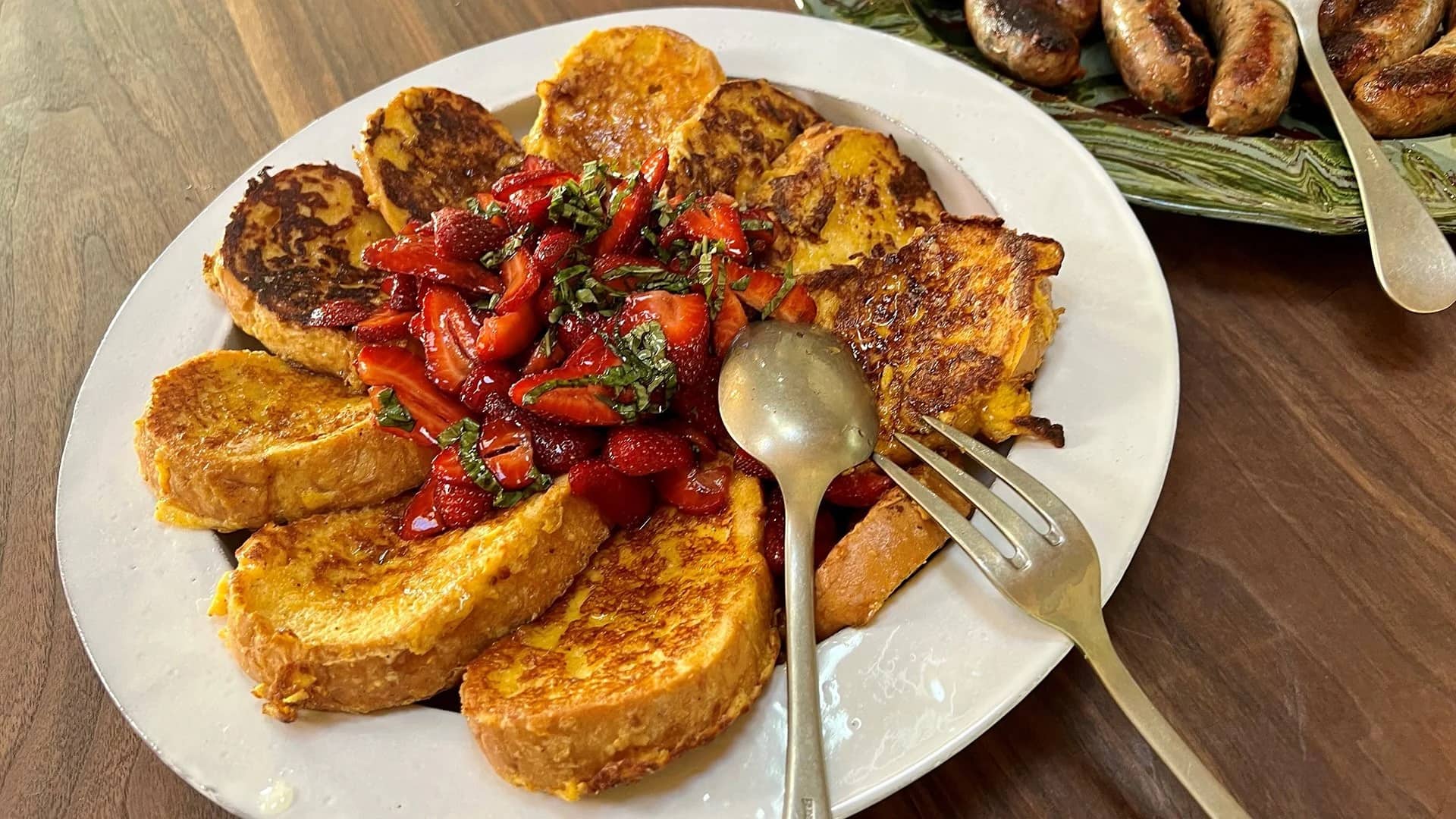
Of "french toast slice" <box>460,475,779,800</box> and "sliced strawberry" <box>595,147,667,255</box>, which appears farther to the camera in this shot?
"sliced strawberry" <box>595,147,667,255</box>

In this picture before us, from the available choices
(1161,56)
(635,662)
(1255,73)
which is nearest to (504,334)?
(635,662)

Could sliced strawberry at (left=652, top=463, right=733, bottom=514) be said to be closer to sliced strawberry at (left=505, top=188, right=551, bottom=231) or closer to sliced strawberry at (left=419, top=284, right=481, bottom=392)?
sliced strawberry at (left=419, top=284, right=481, bottom=392)

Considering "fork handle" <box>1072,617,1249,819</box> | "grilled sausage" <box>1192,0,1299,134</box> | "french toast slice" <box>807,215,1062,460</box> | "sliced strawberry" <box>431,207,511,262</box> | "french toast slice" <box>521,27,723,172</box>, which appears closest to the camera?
"fork handle" <box>1072,617,1249,819</box>

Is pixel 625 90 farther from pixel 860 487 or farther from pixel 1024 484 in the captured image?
pixel 1024 484

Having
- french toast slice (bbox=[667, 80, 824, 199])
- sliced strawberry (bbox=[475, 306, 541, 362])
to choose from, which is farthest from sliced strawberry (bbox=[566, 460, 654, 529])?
french toast slice (bbox=[667, 80, 824, 199])

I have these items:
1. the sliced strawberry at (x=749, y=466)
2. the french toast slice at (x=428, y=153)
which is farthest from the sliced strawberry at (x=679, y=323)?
the french toast slice at (x=428, y=153)

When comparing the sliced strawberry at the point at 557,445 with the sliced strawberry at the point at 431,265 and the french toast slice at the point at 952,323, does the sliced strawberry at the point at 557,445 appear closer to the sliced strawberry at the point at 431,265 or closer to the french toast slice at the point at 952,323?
the sliced strawberry at the point at 431,265

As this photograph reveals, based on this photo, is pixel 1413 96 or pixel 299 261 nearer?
pixel 1413 96
